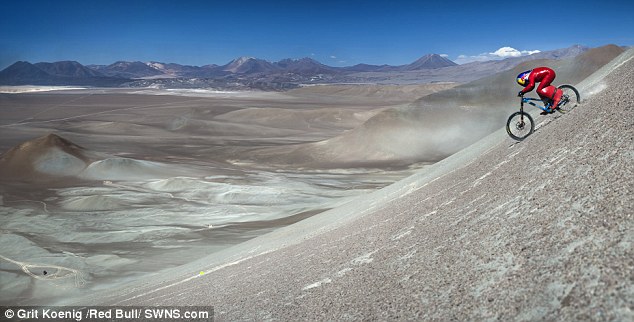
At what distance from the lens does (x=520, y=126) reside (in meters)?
10.4

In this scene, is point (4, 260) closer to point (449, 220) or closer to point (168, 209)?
point (168, 209)

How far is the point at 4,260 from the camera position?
26.2 metres

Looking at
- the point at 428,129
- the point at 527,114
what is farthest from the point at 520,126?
the point at 428,129

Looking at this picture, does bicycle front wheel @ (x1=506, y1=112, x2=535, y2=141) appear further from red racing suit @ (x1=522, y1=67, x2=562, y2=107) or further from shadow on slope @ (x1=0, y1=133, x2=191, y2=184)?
shadow on slope @ (x1=0, y1=133, x2=191, y2=184)

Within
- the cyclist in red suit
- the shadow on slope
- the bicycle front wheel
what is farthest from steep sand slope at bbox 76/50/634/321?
the shadow on slope

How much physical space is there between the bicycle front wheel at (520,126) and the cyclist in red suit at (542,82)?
2.34 ft

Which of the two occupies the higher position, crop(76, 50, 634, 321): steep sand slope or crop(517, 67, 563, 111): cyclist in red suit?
crop(517, 67, 563, 111): cyclist in red suit

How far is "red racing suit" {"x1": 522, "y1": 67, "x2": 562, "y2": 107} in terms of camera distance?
934 centimetres

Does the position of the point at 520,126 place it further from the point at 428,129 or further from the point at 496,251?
the point at 428,129

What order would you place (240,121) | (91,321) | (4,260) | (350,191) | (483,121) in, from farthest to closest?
(240,121), (483,121), (350,191), (4,260), (91,321)

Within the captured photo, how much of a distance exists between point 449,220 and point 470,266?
6.60ft

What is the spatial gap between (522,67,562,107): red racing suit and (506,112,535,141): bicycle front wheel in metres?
0.72

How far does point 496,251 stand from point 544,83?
5.12m

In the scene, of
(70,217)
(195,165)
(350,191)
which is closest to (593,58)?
(350,191)
